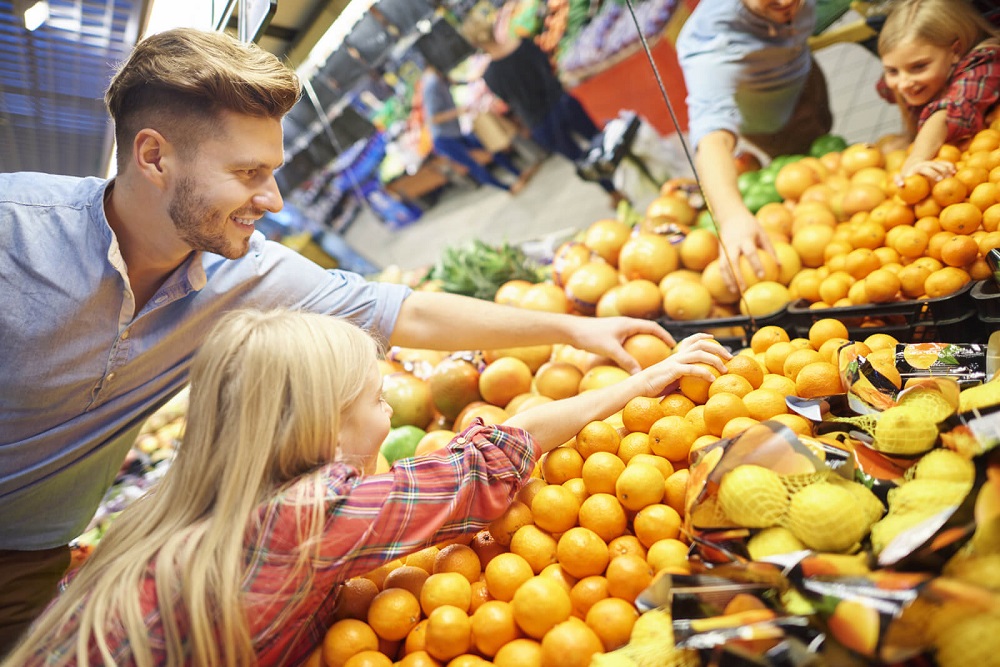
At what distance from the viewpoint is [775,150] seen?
3.31 m

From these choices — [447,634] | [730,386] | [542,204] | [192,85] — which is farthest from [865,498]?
[542,204]

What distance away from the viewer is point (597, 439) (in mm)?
1473

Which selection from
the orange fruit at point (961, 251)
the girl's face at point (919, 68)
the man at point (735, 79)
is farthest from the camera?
the man at point (735, 79)

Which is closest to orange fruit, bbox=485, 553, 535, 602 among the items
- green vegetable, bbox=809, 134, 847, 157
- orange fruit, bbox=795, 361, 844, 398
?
orange fruit, bbox=795, 361, 844, 398

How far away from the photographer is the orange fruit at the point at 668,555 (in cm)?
116

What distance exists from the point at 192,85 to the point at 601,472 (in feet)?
4.72

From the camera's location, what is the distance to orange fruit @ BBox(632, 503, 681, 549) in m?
1.24

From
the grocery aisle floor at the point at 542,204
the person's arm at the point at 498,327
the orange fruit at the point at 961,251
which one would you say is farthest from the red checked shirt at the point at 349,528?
the grocery aisle floor at the point at 542,204

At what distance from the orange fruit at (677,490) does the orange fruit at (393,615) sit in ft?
2.04

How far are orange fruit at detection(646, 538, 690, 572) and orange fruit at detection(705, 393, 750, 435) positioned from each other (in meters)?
0.33

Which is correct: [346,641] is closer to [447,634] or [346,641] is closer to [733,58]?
[447,634]

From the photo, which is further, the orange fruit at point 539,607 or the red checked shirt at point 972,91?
the red checked shirt at point 972,91

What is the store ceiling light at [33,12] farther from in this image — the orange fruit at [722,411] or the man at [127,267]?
the orange fruit at [722,411]

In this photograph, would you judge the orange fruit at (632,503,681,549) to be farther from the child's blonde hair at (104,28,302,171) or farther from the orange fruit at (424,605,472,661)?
the child's blonde hair at (104,28,302,171)
